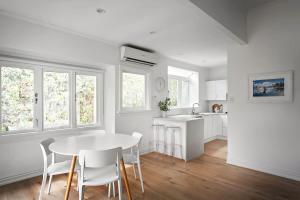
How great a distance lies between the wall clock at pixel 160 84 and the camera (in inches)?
178

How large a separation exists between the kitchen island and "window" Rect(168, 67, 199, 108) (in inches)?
49.9

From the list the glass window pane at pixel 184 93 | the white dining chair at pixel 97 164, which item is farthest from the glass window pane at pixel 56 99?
the glass window pane at pixel 184 93

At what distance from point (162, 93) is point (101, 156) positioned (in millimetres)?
3147

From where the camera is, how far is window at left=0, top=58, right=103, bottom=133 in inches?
108

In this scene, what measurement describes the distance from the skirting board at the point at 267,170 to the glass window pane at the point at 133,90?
2.31m

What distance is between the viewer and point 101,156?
5.65 feet

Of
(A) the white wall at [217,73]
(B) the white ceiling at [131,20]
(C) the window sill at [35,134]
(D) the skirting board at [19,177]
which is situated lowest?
(D) the skirting board at [19,177]

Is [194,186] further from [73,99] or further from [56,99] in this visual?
[56,99]

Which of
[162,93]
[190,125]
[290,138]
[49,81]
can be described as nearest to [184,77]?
[162,93]

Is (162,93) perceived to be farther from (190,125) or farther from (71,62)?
(71,62)

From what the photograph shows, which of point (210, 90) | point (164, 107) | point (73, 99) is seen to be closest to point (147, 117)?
point (164, 107)

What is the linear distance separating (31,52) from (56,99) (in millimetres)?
892

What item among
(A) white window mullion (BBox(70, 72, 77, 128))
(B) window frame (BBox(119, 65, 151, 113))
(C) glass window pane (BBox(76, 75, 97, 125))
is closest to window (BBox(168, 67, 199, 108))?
(B) window frame (BBox(119, 65, 151, 113))

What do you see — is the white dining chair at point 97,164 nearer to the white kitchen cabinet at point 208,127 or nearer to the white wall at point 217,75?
the white kitchen cabinet at point 208,127
